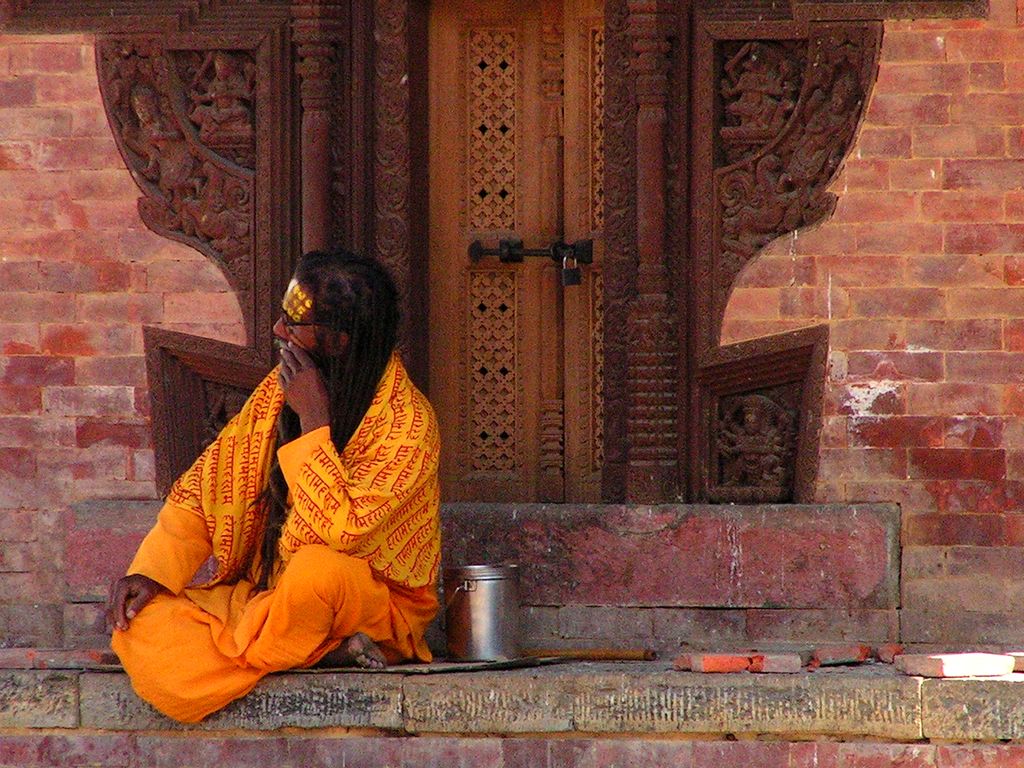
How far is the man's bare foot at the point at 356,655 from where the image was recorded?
6383 mm

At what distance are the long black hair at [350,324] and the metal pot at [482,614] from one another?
643mm

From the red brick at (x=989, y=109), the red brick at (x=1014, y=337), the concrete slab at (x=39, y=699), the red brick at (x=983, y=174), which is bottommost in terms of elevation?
the concrete slab at (x=39, y=699)

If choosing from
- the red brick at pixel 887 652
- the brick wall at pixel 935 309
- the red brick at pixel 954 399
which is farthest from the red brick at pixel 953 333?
the red brick at pixel 887 652

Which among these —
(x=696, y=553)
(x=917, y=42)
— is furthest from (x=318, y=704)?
(x=917, y=42)

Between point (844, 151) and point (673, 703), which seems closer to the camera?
point (673, 703)

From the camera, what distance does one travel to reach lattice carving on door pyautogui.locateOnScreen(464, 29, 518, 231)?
7.87m

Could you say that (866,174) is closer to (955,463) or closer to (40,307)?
(955,463)

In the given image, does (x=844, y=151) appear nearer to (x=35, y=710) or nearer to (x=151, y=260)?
(x=151, y=260)

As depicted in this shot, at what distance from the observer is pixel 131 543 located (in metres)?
7.50

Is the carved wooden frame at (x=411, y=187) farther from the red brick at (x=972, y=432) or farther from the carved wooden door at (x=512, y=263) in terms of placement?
the red brick at (x=972, y=432)

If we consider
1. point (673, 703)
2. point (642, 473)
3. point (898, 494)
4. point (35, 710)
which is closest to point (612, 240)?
point (642, 473)

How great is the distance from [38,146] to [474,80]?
168 centimetres

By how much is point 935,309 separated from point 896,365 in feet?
0.80

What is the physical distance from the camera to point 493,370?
7.88 m
